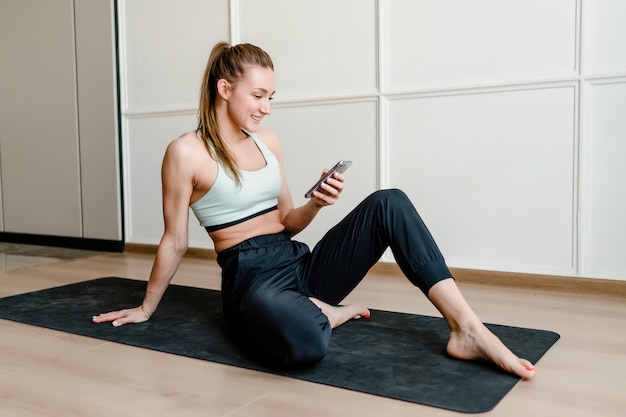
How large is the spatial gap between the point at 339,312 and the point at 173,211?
0.61m

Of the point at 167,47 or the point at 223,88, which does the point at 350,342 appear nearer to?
the point at 223,88

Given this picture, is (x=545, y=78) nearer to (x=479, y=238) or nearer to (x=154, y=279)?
(x=479, y=238)

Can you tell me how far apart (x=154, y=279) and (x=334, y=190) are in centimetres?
69

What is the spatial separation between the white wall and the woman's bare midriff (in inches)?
46.8

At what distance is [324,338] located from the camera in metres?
1.64

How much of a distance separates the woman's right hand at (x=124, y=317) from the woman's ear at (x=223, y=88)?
0.75 meters

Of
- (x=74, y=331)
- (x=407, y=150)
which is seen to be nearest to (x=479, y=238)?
(x=407, y=150)

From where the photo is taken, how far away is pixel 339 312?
6.72 feet

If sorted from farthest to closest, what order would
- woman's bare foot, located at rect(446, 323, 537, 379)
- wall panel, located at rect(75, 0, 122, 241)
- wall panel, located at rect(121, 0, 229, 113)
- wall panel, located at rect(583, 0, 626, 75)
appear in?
1. wall panel, located at rect(75, 0, 122, 241)
2. wall panel, located at rect(121, 0, 229, 113)
3. wall panel, located at rect(583, 0, 626, 75)
4. woman's bare foot, located at rect(446, 323, 537, 379)

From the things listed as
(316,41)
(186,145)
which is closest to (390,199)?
(186,145)

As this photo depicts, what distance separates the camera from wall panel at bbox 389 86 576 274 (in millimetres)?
2668

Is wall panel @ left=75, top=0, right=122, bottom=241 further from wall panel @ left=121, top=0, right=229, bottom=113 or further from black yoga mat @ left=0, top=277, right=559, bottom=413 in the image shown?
black yoga mat @ left=0, top=277, right=559, bottom=413

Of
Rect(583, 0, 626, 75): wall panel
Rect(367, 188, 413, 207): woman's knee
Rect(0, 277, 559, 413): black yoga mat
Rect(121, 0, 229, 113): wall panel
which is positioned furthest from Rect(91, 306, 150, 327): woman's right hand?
Rect(583, 0, 626, 75): wall panel

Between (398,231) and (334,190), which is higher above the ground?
(334,190)
